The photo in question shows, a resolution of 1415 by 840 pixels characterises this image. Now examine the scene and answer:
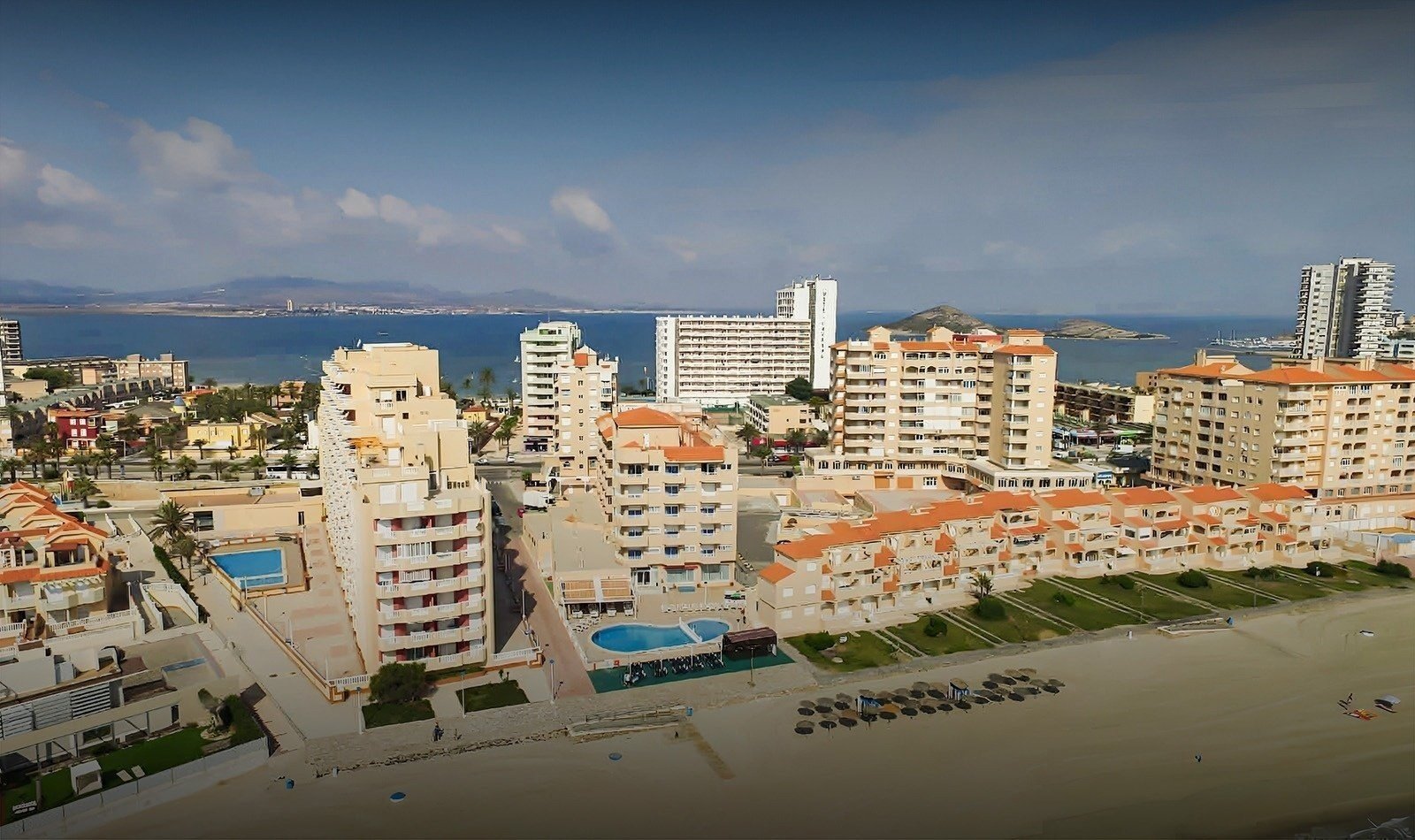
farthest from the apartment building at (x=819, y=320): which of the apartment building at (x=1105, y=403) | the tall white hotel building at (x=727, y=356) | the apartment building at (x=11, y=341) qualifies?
the apartment building at (x=11, y=341)

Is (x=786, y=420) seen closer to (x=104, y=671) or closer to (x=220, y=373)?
(x=104, y=671)

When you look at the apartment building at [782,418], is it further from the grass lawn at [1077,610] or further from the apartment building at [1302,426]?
the grass lawn at [1077,610]

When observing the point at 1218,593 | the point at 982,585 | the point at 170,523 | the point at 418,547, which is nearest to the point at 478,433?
the point at 170,523

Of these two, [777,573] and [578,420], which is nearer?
[777,573]

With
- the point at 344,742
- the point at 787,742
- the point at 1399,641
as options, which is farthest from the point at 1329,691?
the point at 344,742

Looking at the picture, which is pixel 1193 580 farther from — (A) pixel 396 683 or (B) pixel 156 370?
(B) pixel 156 370

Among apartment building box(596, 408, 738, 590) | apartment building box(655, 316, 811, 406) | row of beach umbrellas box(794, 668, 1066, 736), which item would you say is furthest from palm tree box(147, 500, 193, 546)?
apartment building box(655, 316, 811, 406)

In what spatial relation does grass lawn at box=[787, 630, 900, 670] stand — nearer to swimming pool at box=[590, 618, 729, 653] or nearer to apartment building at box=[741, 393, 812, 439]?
swimming pool at box=[590, 618, 729, 653]
